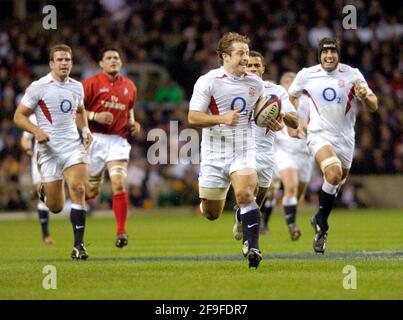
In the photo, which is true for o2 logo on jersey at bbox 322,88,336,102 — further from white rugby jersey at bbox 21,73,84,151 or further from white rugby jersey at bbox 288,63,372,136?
white rugby jersey at bbox 21,73,84,151

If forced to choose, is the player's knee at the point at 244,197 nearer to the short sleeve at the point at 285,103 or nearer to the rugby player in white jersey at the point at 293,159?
the short sleeve at the point at 285,103

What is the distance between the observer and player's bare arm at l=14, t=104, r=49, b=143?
13062 mm

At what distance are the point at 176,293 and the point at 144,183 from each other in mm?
17876

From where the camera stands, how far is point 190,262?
488 inches

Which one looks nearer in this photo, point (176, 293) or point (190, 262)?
point (176, 293)

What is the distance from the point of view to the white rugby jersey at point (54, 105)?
1353 cm

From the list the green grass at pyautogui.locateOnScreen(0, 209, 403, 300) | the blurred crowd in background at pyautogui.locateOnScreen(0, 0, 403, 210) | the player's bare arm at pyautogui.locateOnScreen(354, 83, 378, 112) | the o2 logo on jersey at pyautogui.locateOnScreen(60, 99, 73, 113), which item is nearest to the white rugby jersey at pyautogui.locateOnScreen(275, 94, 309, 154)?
the green grass at pyautogui.locateOnScreen(0, 209, 403, 300)

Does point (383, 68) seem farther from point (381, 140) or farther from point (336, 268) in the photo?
point (336, 268)

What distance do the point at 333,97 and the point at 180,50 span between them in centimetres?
1759

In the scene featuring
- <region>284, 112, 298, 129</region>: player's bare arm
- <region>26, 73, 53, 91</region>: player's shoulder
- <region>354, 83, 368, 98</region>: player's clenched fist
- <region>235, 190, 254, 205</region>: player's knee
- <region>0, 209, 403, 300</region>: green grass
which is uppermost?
<region>26, 73, 53, 91</region>: player's shoulder

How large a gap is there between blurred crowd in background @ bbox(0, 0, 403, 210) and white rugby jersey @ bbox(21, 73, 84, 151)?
12.7 m
